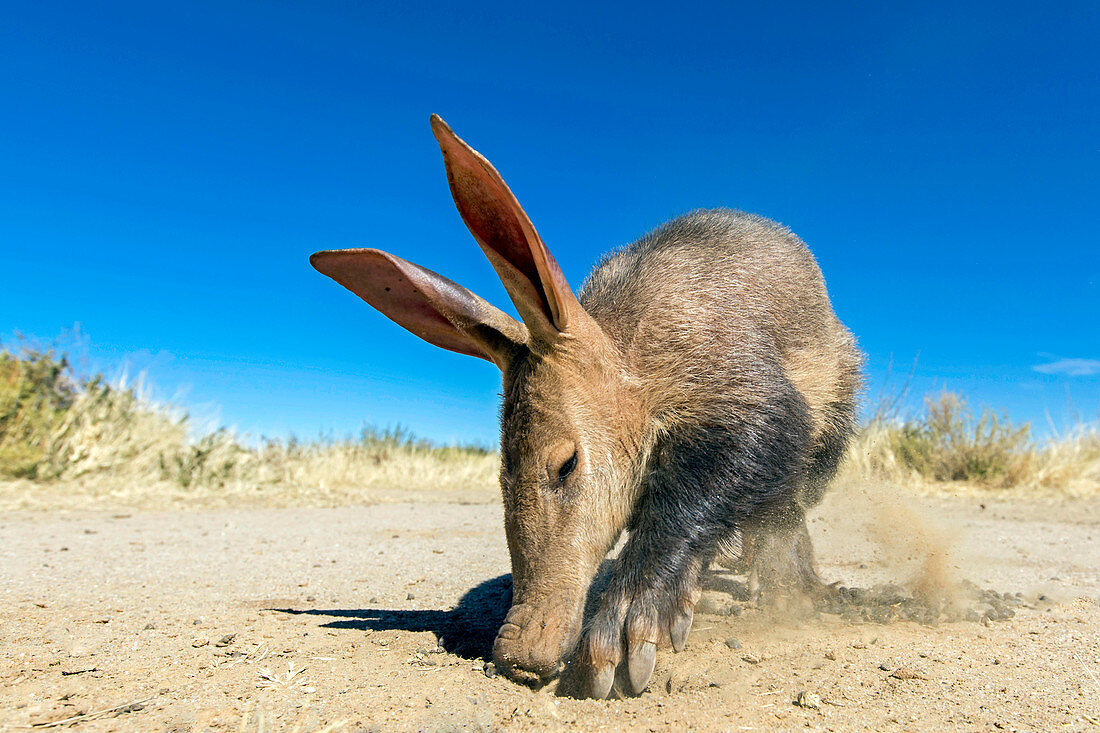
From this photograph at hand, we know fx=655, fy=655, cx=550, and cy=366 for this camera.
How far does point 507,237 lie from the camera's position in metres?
2.62

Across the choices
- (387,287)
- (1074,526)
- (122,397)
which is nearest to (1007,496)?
Answer: (1074,526)

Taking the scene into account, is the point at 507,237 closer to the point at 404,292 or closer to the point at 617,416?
the point at 404,292

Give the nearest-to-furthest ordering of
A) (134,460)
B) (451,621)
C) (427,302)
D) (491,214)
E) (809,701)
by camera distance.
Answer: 1. (809,701)
2. (491,214)
3. (427,302)
4. (451,621)
5. (134,460)

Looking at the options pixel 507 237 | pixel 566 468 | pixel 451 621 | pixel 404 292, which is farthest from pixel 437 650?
pixel 507 237

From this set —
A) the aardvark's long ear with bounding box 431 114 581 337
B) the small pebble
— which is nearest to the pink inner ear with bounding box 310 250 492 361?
the aardvark's long ear with bounding box 431 114 581 337

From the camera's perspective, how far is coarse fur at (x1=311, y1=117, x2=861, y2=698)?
8.33 ft

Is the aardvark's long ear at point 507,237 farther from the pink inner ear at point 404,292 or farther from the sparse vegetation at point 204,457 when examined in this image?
the sparse vegetation at point 204,457

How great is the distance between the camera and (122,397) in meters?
11.5

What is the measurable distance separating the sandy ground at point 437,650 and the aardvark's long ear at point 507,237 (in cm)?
148

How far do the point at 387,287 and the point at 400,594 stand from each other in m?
2.20

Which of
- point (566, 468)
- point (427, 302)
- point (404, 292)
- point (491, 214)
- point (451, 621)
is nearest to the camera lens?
point (491, 214)

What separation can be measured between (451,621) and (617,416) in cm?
151

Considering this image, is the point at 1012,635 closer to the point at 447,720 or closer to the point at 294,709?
the point at 447,720

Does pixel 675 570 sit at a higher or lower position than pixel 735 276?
lower
